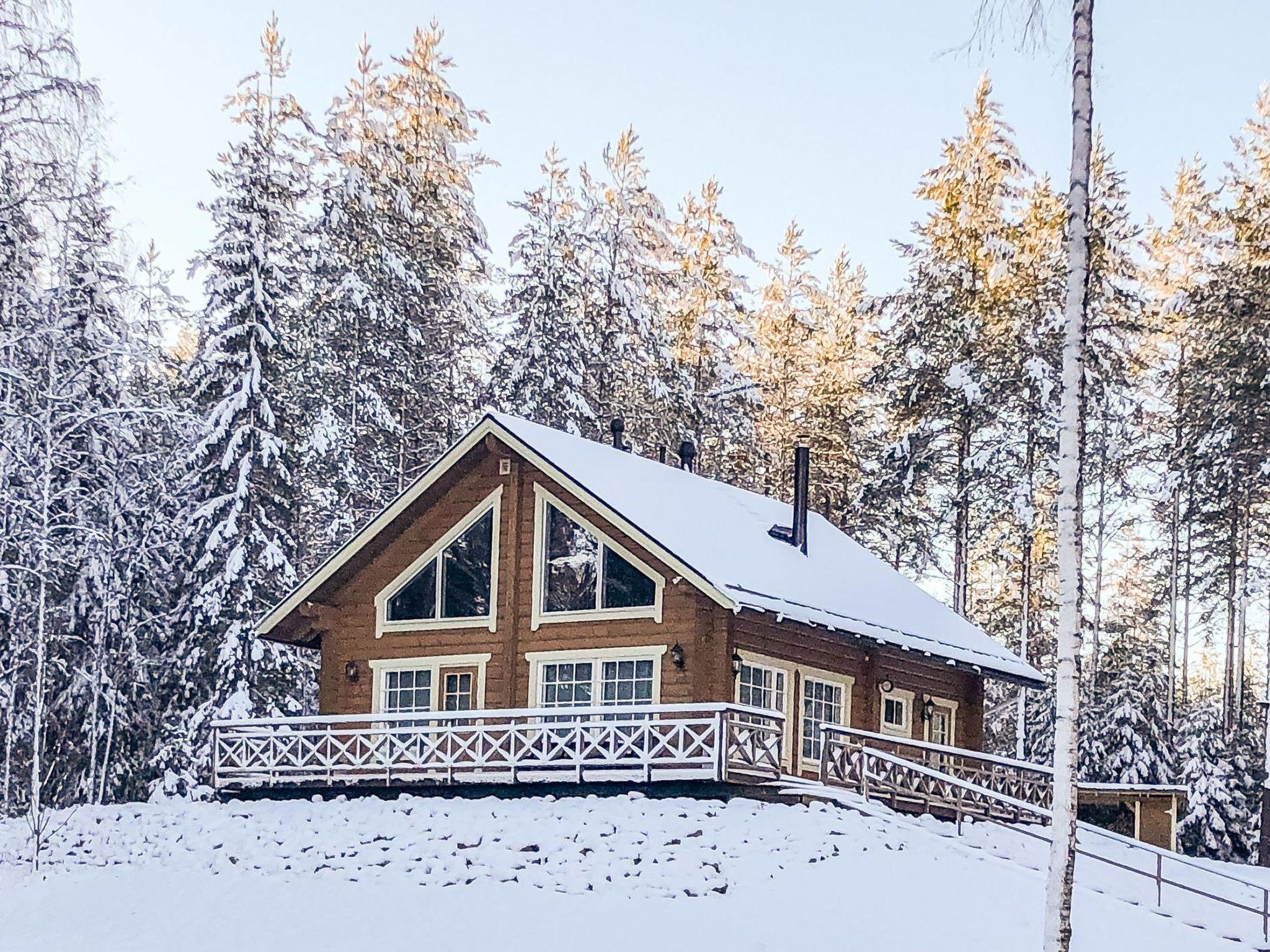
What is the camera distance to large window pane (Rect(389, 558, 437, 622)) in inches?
890

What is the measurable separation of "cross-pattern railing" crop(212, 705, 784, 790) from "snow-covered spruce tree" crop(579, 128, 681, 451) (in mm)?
14882

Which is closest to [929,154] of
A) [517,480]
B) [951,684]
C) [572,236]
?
[572,236]

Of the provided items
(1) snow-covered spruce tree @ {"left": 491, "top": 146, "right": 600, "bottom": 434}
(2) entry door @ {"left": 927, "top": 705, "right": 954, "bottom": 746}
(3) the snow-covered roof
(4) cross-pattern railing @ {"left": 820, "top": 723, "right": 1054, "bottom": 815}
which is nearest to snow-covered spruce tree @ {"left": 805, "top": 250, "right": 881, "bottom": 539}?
(1) snow-covered spruce tree @ {"left": 491, "top": 146, "right": 600, "bottom": 434}

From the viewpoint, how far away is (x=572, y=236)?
1422 inches

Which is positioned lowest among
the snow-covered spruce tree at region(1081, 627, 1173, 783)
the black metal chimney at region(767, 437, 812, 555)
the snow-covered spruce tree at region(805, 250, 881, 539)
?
the snow-covered spruce tree at region(1081, 627, 1173, 783)

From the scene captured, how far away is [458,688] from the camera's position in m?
22.2

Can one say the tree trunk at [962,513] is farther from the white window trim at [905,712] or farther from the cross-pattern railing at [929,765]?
the white window trim at [905,712]

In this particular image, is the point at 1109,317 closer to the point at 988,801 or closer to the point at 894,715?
the point at 894,715

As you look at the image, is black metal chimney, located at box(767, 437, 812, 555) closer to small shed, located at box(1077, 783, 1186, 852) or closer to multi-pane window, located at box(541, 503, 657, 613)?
multi-pane window, located at box(541, 503, 657, 613)

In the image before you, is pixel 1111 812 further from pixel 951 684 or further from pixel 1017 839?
pixel 1017 839

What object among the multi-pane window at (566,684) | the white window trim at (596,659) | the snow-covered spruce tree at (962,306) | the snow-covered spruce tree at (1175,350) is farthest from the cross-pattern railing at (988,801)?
the snow-covered spruce tree at (1175,350)

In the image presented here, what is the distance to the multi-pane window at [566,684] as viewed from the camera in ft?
69.6

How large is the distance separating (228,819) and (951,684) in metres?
11.5

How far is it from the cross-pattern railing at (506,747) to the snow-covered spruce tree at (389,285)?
10523mm
